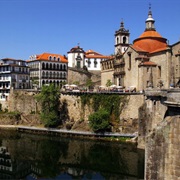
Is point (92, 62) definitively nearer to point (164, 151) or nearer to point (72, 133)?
point (72, 133)

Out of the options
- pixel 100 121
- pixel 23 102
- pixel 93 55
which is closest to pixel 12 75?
pixel 23 102

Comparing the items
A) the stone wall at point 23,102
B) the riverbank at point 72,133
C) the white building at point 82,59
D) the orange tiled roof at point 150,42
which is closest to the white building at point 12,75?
the stone wall at point 23,102

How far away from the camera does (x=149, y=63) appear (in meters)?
49.5

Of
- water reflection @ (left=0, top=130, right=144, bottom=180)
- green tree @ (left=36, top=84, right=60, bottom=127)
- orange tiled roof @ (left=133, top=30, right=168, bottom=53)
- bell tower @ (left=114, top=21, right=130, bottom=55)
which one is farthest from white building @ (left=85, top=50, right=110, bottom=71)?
water reflection @ (left=0, top=130, right=144, bottom=180)

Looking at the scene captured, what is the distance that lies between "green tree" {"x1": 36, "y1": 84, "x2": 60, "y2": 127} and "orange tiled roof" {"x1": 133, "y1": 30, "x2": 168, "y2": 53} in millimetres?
19218

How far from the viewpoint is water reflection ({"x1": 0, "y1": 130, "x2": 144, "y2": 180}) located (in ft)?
96.1

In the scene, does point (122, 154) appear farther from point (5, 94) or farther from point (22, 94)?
point (5, 94)

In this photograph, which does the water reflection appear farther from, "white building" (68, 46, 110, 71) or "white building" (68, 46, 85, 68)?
"white building" (68, 46, 110, 71)

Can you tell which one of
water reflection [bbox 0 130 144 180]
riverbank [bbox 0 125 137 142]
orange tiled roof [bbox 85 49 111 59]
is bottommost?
water reflection [bbox 0 130 144 180]

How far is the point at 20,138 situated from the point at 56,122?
27.4 ft

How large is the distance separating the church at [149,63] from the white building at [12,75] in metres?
23.0

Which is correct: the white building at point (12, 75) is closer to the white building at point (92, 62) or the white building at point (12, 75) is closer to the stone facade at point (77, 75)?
the stone facade at point (77, 75)

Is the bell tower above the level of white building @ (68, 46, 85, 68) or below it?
above

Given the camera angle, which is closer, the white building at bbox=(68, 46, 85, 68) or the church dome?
the church dome
